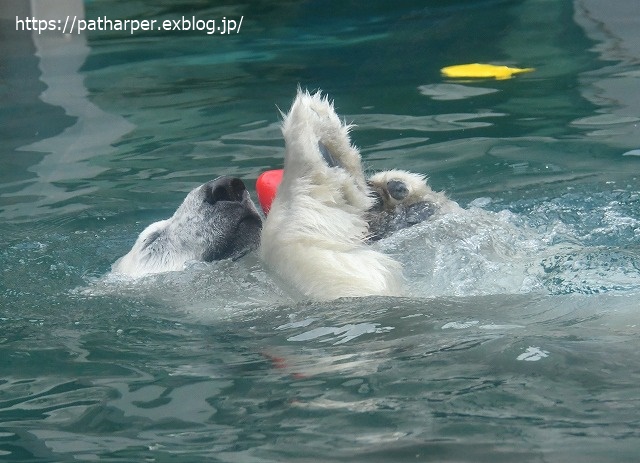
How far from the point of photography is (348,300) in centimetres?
259

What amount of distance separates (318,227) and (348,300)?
0.21 metres

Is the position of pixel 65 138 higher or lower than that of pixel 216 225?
lower

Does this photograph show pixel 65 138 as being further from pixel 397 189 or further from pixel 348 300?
pixel 348 300

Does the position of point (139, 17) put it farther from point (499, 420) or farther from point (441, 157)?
point (499, 420)

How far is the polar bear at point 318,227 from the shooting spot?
262 centimetres

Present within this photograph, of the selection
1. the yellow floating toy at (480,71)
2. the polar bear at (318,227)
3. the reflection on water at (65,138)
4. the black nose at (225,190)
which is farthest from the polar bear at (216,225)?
the yellow floating toy at (480,71)

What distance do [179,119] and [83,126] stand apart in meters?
0.60

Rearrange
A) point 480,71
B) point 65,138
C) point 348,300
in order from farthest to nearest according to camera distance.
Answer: point 480,71
point 65,138
point 348,300

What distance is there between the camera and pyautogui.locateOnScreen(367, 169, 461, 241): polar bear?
299 centimetres

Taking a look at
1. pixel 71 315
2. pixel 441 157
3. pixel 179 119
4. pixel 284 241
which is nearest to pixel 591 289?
pixel 284 241

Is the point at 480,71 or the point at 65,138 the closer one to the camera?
the point at 65,138

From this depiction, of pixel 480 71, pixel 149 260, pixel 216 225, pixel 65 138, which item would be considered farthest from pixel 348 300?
pixel 480 71

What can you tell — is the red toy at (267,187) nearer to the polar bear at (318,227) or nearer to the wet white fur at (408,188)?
the wet white fur at (408,188)

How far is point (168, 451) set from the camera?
6.46ft
